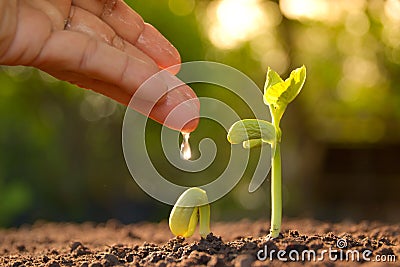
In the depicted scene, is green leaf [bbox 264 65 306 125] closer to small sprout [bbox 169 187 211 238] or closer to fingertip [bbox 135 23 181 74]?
small sprout [bbox 169 187 211 238]

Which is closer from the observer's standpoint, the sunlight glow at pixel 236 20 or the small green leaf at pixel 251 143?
the small green leaf at pixel 251 143

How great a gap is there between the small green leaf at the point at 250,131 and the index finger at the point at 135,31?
371 mm

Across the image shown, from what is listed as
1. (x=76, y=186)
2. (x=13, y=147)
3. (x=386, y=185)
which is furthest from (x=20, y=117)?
(x=386, y=185)

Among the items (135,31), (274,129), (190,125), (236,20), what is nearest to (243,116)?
(236,20)

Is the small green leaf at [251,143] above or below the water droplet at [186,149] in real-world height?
below

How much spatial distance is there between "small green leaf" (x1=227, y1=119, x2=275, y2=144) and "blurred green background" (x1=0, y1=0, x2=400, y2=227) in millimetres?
3034

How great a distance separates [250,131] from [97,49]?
33cm

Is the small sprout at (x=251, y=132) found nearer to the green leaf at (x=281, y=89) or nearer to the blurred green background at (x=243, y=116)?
the green leaf at (x=281, y=89)

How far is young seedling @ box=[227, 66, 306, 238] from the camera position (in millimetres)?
1027

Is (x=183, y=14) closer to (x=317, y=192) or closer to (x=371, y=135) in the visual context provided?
(x=317, y=192)

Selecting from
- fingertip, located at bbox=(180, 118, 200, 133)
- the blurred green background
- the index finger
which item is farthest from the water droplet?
the blurred green background

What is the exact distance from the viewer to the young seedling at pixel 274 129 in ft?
3.37

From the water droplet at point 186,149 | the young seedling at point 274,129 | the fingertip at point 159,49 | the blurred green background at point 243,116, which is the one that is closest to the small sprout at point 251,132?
the young seedling at point 274,129

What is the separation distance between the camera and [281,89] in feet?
3.43
